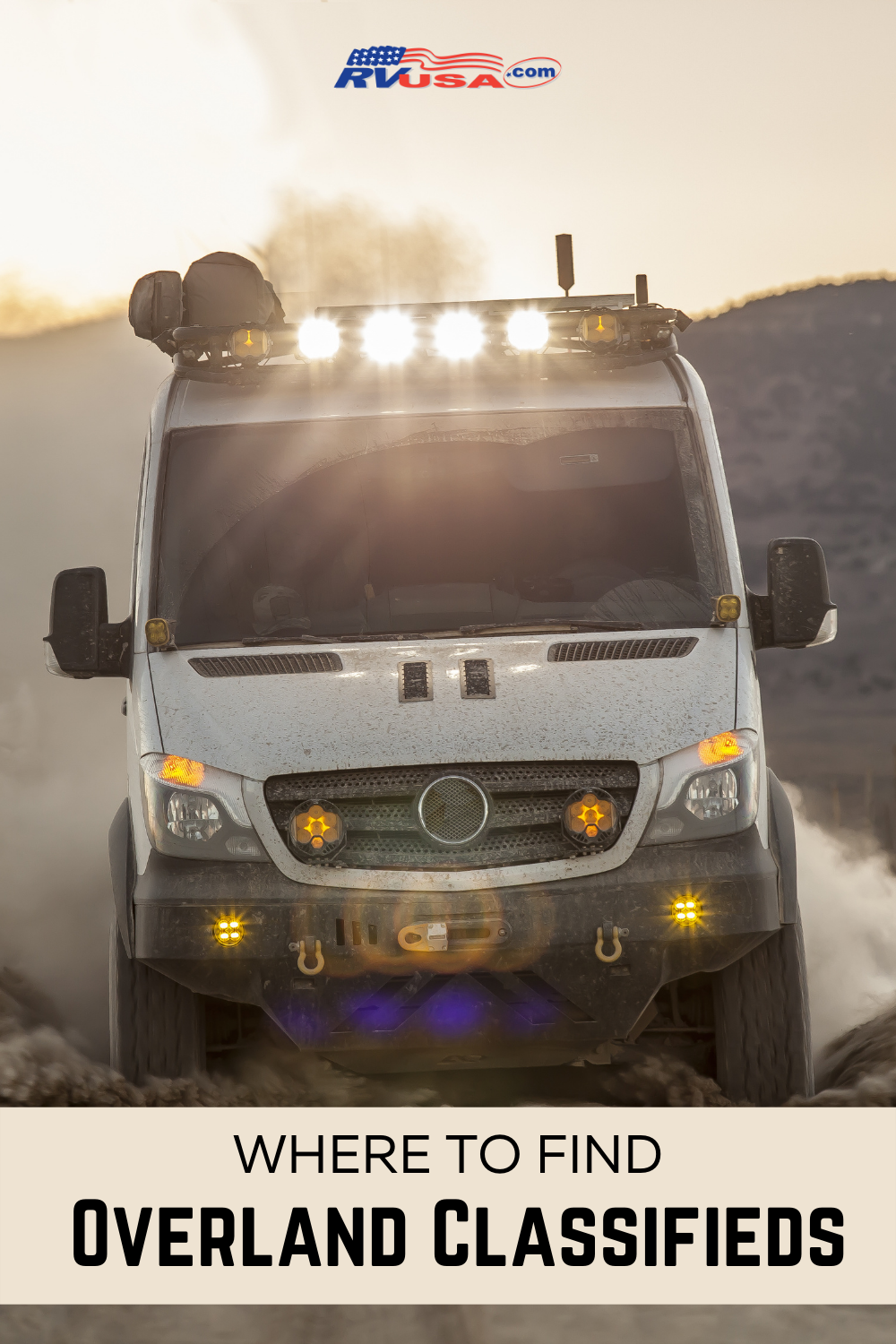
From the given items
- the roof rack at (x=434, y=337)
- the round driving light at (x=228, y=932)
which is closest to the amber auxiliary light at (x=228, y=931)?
the round driving light at (x=228, y=932)

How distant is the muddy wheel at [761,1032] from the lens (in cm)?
572

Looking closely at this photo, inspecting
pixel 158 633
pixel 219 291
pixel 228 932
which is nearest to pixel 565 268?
pixel 219 291

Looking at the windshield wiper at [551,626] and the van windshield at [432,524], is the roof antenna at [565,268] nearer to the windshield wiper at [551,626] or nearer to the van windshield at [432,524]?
the van windshield at [432,524]

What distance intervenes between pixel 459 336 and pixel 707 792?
2.21m

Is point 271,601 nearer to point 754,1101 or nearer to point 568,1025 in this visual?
point 568,1025

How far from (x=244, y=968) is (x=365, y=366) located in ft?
8.17

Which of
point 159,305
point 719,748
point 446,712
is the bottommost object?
point 719,748

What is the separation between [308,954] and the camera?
17.5ft

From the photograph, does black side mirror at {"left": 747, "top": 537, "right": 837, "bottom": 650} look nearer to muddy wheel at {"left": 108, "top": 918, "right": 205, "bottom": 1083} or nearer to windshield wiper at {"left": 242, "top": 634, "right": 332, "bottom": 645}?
windshield wiper at {"left": 242, "top": 634, "right": 332, "bottom": 645}

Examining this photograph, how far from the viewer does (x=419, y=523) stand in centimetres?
637

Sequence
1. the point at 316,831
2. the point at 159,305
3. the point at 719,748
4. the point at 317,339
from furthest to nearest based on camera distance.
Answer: the point at 159,305, the point at 317,339, the point at 719,748, the point at 316,831

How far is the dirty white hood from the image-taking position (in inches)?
215

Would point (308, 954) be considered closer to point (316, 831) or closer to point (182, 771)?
point (316, 831)

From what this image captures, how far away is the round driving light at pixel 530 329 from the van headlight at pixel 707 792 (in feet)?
6.22
